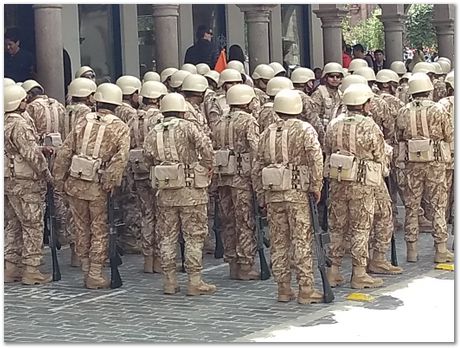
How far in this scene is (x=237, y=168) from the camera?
34.5 ft

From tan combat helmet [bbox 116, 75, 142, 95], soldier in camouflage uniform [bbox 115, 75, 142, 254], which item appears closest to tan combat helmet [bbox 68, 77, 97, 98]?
soldier in camouflage uniform [bbox 115, 75, 142, 254]

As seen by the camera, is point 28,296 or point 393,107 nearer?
point 28,296

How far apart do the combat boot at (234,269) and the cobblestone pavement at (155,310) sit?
0.26 feet

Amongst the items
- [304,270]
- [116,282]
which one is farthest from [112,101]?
[304,270]

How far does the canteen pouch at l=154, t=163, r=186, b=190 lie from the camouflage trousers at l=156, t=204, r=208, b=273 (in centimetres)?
22

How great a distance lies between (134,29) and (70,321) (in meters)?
11.3

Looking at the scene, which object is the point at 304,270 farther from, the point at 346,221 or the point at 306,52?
the point at 306,52

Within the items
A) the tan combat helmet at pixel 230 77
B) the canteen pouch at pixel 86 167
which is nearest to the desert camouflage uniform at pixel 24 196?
the canteen pouch at pixel 86 167

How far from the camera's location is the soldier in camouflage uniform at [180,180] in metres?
9.84

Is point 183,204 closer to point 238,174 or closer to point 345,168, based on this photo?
point 238,174

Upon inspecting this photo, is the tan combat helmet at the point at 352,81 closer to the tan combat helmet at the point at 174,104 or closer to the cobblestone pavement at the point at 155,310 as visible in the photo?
the cobblestone pavement at the point at 155,310

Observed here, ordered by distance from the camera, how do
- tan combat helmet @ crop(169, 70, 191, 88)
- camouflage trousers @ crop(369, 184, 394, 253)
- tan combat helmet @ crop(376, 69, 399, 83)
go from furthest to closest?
tan combat helmet @ crop(376, 69, 399, 83) → tan combat helmet @ crop(169, 70, 191, 88) → camouflage trousers @ crop(369, 184, 394, 253)

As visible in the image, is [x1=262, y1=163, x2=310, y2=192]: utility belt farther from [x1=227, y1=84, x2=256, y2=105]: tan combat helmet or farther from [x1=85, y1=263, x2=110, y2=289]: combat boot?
[x1=85, y1=263, x2=110, y2=289]: combat boot

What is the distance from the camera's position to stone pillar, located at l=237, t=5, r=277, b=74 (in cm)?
1836
